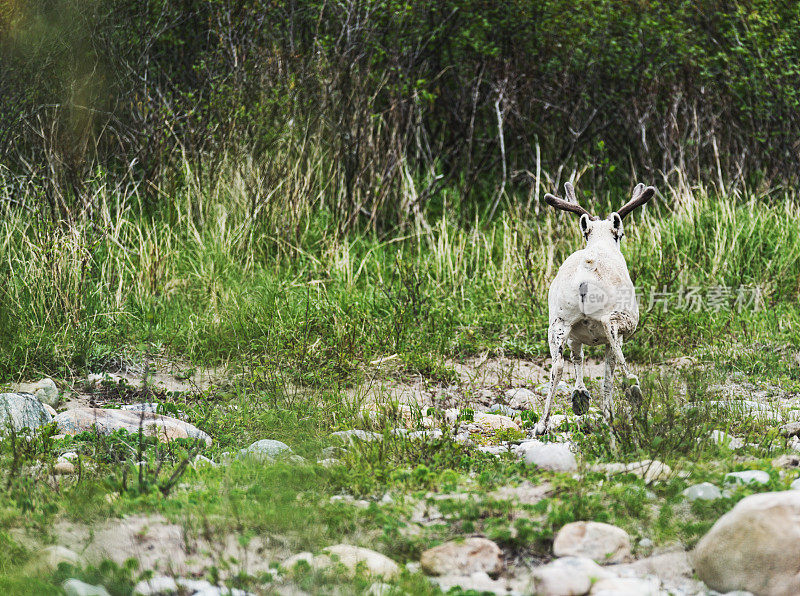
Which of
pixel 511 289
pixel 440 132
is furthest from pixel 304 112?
pixel 511 289

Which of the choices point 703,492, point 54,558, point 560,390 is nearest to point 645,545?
point 703,492

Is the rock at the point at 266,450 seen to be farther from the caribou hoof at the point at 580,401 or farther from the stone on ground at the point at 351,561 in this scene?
the caribou hoof at the point at 580,401

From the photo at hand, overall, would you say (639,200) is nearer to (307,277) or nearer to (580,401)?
(580,401)

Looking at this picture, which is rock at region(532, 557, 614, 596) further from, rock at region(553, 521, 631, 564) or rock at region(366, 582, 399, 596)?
rock at region(366, 582, 399, 596)

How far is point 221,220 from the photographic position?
747 cm

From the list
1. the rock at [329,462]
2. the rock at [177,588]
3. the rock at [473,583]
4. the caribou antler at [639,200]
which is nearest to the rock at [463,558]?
the rock at [473,583]

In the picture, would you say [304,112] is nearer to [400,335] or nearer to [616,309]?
[400,335]

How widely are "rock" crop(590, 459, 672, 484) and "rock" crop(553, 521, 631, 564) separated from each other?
519 millimetres

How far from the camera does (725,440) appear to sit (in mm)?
3803

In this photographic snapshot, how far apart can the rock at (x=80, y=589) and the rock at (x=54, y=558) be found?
144 millimetres

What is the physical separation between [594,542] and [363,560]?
0.79 m

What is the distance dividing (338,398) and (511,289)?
256 cm

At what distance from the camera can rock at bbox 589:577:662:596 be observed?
2.54m

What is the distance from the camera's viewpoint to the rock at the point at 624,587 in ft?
8.32
